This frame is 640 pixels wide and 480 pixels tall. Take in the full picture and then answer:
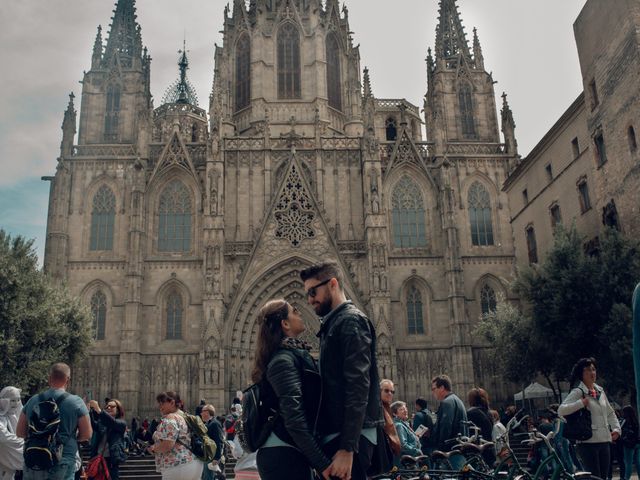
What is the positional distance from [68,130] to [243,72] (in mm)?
11406

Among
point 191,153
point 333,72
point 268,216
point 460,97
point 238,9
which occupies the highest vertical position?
point 238,9

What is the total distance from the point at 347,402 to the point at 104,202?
3389cm

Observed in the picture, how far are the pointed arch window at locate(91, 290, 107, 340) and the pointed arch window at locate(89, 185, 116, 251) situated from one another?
274cm

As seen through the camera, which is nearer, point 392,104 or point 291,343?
point 291,343

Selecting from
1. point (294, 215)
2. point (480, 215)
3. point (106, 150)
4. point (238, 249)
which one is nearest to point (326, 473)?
point (238, 249)

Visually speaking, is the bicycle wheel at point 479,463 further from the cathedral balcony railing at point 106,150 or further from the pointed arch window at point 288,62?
the pointed arch window at point 288,62

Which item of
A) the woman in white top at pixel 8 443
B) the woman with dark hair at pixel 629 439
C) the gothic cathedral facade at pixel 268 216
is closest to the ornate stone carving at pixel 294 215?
the gothic cathedral facade at pixel 268 216

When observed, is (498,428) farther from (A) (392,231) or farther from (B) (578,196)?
(A) (392,231)

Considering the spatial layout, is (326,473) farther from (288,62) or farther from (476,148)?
(288,62)

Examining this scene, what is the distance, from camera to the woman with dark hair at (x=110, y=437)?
10.1 meters

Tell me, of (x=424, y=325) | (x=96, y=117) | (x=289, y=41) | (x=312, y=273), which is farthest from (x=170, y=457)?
(x=289, y=41)

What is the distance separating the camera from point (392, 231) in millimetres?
35500

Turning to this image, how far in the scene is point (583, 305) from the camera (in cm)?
2103

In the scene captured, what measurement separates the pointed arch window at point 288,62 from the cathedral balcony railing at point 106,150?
9763 millimetres
